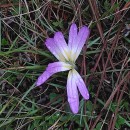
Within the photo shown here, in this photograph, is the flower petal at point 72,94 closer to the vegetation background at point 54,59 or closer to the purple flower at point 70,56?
the purple flower at point 70,56

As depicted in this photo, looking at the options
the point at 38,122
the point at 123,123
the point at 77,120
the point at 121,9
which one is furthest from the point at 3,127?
the point at 121,9

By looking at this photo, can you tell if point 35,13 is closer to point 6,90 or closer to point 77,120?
point 6,90

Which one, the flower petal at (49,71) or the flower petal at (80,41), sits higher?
the flower petal at (80,41)

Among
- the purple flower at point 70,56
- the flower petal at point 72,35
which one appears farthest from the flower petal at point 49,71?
the flower petal at point 72,35

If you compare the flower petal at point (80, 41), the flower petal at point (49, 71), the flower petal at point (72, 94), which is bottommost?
the flower petal at point (72, 94)

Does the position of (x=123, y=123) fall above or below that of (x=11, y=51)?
below

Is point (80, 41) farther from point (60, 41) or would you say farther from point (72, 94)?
point (72, 94)

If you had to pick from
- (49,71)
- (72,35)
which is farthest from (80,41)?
(49,71)
